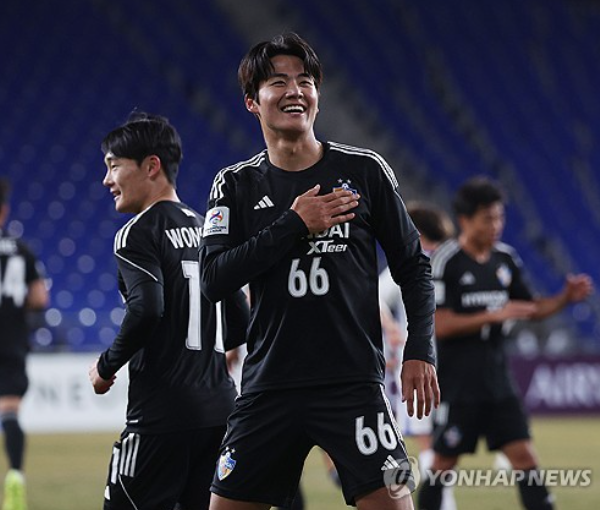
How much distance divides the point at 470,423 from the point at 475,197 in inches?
49.1

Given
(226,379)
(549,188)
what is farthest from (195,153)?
(226,379)

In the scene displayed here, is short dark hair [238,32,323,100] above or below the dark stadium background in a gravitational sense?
below

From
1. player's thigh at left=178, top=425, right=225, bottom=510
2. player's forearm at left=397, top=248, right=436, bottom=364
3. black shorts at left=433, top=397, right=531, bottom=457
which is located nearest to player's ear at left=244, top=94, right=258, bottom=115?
player's forearm at left=397, top=248, right=436, bottom=364

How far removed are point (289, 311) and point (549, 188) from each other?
1673cm

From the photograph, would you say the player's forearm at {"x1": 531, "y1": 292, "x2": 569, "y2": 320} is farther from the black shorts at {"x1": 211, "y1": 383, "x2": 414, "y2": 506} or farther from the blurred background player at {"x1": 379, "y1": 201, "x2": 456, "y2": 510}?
the black shorts at {"x1": 211, "y1": 383, "x2": 414, "y2": 506}

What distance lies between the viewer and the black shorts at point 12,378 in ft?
28.1

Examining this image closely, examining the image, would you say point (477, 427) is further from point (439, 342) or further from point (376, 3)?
point (376, 3)

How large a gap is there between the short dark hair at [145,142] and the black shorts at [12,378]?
4.36 metres

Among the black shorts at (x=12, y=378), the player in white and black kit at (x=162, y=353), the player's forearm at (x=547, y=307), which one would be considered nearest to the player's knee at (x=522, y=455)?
the player's forearm at (x=547, y=307)

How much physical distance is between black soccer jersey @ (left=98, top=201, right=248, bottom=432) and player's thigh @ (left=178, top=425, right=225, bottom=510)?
0.07 metres

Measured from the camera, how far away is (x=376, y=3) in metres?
20.5

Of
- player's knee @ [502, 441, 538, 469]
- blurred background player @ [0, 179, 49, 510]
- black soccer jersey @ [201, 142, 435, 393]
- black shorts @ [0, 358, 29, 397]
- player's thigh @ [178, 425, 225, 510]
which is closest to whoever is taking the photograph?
black soccer jersey @ [201, 142, 435, 393]

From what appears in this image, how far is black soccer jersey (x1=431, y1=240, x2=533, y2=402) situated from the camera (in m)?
6.72

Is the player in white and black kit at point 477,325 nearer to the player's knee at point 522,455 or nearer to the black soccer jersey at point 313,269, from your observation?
the player's knee at point 522,455
